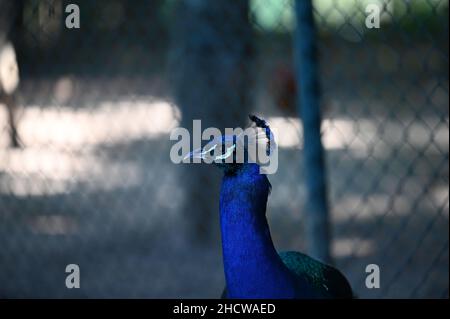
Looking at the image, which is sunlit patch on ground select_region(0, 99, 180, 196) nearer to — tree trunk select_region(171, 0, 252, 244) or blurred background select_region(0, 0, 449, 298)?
blurred background select_region(0, 0, 449, 298)

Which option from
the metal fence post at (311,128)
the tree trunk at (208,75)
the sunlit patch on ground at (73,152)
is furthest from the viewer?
the sunlit patch on ground at (73,152)

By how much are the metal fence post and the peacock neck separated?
1.67ft

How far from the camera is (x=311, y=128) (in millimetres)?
2363

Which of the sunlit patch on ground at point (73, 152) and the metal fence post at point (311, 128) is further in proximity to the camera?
the sunlit patch on ground at point (73, 152)

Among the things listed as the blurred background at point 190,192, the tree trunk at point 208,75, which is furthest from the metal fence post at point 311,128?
the tree trunk at point 208,75

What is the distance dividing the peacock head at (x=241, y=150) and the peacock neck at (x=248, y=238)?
0.08ft

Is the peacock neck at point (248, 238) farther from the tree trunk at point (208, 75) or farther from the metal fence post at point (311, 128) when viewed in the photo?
the tree trunk at point (208, 75)

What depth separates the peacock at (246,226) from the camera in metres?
1.89

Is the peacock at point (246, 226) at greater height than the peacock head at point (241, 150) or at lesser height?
lesser

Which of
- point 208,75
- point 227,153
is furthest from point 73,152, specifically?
point 227,153

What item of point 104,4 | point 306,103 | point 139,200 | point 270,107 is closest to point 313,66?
point 306,103

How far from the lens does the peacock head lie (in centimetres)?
190

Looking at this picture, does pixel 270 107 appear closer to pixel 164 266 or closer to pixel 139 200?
pixel 139 200

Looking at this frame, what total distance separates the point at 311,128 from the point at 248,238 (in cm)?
60
